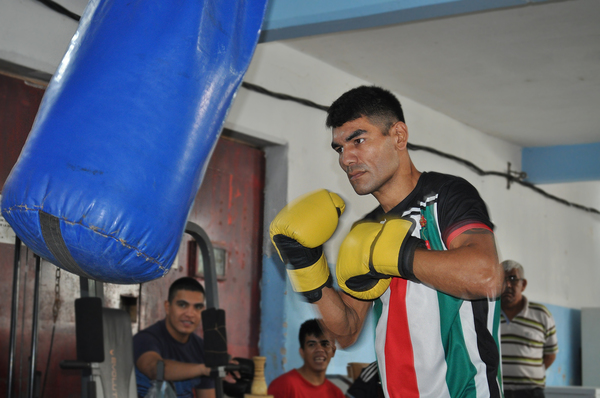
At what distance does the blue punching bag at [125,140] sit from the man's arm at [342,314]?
0.72 metres

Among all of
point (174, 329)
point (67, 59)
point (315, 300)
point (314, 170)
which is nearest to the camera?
point (67, 59)

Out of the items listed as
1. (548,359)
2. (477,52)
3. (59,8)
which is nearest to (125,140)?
(59,8)

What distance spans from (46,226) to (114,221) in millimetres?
185

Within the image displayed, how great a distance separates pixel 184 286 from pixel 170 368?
1.87ft

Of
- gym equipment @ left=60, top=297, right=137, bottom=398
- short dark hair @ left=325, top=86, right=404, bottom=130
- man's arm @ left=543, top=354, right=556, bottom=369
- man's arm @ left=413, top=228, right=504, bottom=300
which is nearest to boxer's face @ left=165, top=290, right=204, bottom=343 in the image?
gym equipment @ left=60, top=297, right=137, bottom=398

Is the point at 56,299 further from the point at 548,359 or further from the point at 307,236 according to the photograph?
the point at 548,359

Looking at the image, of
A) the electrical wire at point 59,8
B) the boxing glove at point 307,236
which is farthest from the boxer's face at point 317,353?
the electrical wire at point 59,8

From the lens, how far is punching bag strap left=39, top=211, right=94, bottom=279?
5.42ft

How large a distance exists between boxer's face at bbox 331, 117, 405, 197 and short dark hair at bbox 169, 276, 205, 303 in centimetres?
216

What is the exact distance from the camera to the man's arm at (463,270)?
5.84 feet

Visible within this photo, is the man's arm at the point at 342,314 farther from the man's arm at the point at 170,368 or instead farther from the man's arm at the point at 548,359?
the man's arm at the point at 548,359

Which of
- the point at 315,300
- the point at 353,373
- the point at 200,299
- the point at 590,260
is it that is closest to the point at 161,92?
the point at 315,300

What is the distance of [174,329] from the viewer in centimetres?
411

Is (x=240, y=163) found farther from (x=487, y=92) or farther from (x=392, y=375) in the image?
(x=392, y=375)
